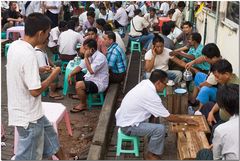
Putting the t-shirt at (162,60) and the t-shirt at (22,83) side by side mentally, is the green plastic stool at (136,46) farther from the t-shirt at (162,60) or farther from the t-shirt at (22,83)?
the t-shirt at (22,83)

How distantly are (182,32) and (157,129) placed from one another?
447 centimetres

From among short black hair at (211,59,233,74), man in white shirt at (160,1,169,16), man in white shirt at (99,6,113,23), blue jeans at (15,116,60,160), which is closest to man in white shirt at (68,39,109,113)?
short black hair at (211,59,233,74)

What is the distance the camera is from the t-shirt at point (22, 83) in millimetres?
3736

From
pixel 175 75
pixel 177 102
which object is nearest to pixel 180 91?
pixel 177 102

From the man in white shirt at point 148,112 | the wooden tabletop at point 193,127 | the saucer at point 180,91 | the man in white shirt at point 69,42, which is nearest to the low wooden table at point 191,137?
the wooden tabletop at point 193,127

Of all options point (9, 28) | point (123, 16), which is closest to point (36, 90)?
point (9, 28)

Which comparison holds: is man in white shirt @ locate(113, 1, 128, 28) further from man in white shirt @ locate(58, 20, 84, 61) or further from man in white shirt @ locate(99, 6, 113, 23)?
man in white shirt @ locate(58, 20, 84, 61)

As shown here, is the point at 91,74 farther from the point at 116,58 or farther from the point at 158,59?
the point at 158,59

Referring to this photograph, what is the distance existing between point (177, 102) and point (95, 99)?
2196mm

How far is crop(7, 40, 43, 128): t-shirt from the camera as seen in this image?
3.74 m

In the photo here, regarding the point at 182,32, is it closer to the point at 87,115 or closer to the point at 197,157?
the point at 87,115

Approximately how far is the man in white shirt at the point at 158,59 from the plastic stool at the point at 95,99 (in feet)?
3.63

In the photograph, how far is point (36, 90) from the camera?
379cm

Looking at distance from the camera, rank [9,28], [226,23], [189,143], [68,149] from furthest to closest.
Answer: [9,28], [226,23], [68,149], [189,143]
